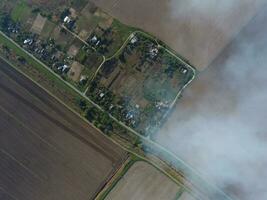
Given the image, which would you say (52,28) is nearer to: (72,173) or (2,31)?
(2,31)

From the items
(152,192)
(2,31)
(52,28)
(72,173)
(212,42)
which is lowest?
(72,173)

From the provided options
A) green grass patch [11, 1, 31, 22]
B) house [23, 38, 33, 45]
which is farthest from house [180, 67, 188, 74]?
green grass patch [11, 1, 31, 22]

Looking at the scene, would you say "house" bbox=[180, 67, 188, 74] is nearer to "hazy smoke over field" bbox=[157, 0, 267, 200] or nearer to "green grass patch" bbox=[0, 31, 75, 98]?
"hazy smoke over field" bbox=[157, 0, 267, 200]

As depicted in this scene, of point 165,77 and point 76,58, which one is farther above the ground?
point 165,77

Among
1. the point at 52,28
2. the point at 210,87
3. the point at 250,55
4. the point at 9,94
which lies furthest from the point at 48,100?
the point at 250,55

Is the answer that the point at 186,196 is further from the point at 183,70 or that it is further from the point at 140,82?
the point at 183,70

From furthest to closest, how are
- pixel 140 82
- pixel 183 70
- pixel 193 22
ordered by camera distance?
pixel 140 82 < pixel 193 22 < pixel 183 70

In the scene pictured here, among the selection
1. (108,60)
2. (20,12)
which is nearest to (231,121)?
(108,60)
